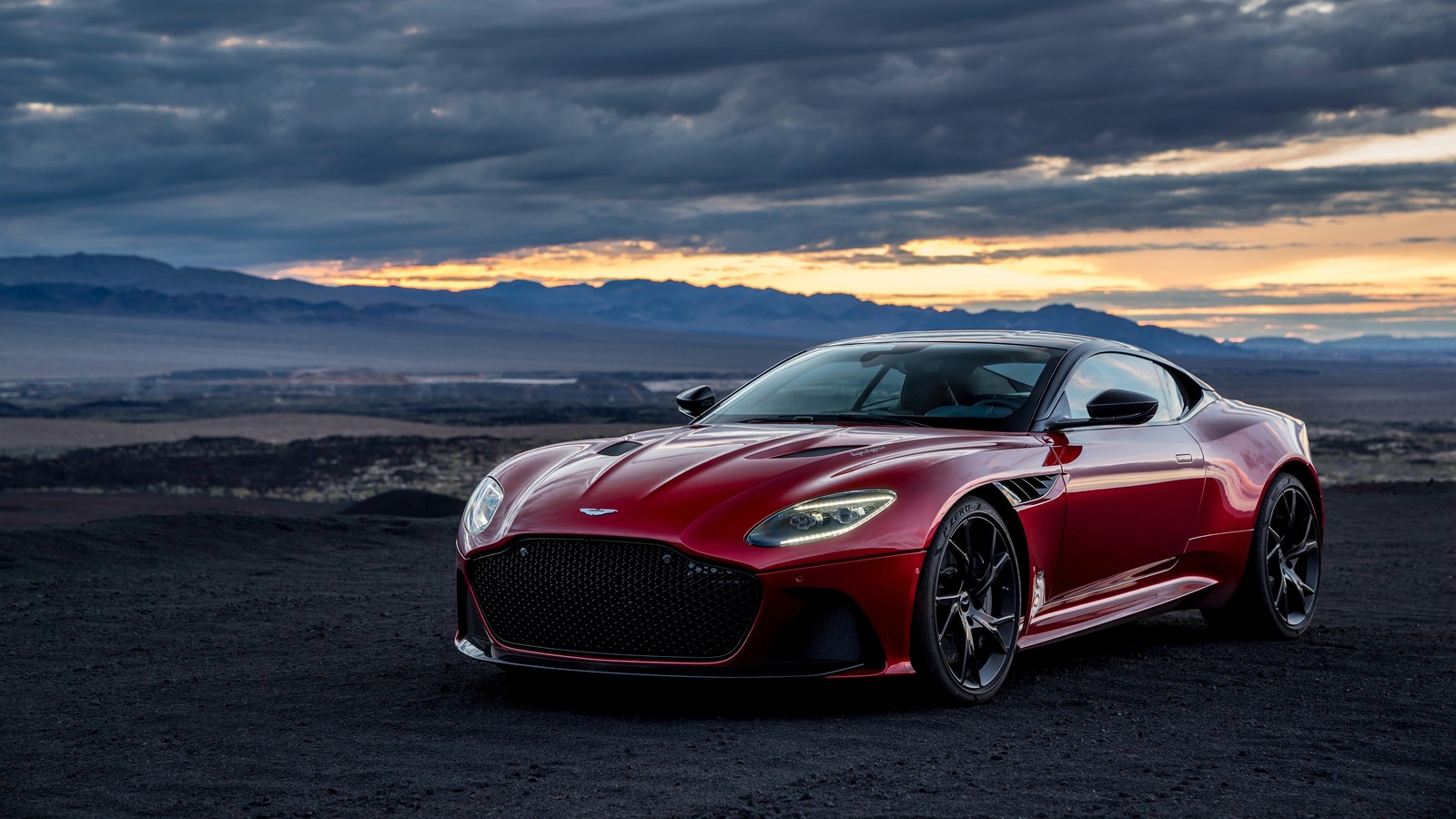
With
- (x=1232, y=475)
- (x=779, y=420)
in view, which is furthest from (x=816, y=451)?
(x=1232, y=475)

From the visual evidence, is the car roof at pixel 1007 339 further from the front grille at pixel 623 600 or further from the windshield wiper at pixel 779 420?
the front grille at pixel 623 600

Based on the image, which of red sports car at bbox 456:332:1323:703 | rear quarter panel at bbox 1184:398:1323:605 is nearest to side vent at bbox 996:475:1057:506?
red sports car at bbox 456:332:1323:703

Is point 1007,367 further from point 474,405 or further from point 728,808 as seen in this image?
point 474,405

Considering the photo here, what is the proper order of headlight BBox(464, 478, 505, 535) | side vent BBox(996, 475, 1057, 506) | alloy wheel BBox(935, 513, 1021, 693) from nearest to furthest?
alloy wheel BBox(935, 513, 1021, 693), side vent BBox(996, 475, 1057, 506), headlight BBox(464, 478, 505, 535)

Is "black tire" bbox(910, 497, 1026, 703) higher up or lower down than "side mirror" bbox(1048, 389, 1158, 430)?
lower down

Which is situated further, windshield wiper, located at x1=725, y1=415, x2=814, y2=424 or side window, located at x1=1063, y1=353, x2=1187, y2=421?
side window, located at x1=1063, y1=353, x2=1187, y2=421

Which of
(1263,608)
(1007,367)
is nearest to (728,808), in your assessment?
(1007,367)

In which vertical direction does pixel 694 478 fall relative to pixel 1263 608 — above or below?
above

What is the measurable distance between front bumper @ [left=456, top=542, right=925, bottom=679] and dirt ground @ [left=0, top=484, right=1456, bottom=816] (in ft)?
0.71

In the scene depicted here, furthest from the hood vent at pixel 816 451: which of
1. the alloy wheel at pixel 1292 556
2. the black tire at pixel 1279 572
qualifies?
the alloy wheel at pixel 1292 556

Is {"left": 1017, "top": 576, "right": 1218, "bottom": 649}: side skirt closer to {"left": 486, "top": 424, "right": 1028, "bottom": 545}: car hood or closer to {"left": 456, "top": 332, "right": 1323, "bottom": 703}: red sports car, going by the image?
{"left": 456, "top": 332, "right": 1323, "bottom": 703}: red sports car

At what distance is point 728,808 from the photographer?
4.51 meters

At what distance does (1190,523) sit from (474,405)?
90996 millimetres

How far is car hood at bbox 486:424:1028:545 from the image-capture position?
5.71 metres
